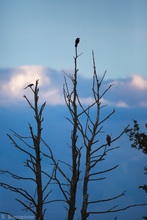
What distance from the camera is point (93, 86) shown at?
436cm

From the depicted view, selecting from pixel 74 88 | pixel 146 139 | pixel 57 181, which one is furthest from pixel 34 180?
pixel 146 139

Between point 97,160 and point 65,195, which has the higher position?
point 97,160

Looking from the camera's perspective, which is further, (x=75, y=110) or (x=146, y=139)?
(x=146, y=139)

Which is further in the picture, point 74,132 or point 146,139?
point 146,139

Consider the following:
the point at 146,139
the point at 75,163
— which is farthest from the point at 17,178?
the point at 146,139

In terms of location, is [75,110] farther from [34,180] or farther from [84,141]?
[34,180]

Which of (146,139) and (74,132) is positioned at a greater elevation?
(146,139)

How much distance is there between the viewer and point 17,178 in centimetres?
465

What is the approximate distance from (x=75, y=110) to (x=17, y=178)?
1.45m

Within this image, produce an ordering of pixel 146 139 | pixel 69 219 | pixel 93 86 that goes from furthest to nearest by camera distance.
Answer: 1. pixel 146 139
2. pixel 93 86
3. pixel 69 219

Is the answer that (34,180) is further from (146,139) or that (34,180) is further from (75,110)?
(146,139)

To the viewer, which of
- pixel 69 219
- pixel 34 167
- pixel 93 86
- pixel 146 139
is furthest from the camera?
pixel 146 139

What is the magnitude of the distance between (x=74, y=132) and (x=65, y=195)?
0.79 metres

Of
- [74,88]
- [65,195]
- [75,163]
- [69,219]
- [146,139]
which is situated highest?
[146,139]
